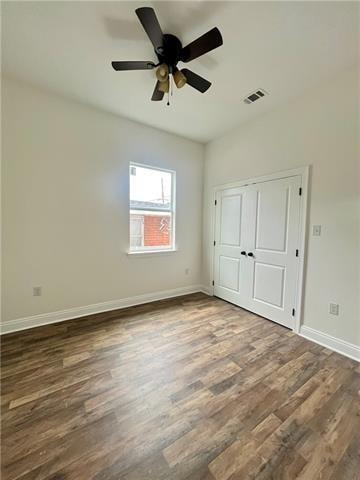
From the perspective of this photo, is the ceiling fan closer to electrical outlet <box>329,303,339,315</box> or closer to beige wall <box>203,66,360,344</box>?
beige wall <box>203,66,360,344</box>

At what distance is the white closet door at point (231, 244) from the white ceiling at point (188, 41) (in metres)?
1.34

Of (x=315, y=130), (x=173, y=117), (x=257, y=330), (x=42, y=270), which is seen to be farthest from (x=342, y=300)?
(x=42, y=270)

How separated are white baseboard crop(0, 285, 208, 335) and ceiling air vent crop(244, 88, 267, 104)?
10.2 ft

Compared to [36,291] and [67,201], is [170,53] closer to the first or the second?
[67,201]

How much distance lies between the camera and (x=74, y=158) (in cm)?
273

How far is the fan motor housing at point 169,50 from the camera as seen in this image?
1698 mm

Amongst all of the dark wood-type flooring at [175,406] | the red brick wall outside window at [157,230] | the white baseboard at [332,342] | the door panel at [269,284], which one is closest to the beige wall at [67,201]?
the red brick wall outside window at [157,230]

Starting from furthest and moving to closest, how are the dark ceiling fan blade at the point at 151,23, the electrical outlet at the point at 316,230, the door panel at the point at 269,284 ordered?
the door panel at the point at 269,284 → the electrical outlet at the point at 316,230 → the dark ceiling fan blade at the point at 151,23

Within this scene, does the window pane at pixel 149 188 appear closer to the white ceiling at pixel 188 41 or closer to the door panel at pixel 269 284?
the white ceiling at pixel 188 41

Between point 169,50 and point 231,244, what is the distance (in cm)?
259

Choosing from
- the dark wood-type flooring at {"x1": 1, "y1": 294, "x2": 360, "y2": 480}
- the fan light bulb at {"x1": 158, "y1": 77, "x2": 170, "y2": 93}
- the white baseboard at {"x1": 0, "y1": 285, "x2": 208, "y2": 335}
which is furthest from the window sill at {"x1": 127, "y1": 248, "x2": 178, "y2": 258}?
the fan light bulb at {"x1": 158, "y1": 77, "x2": 170, "y2": 93}

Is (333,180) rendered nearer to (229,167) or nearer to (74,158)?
(229,167)

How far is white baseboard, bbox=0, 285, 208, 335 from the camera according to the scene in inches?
96.7

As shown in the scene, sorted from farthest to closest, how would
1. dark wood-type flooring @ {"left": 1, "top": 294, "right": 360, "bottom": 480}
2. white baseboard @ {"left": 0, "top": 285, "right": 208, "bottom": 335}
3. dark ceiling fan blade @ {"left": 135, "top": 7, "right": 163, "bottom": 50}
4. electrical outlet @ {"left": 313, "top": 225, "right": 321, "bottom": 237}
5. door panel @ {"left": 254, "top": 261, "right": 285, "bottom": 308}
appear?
door panel @ {"left": 254, "top": 261, "right": 285, "bottom": 308}
white baseboard @ {"left": 0, "top": 285, "right": 208, "bottom": 335}
electrical outlet @ {"left": 313, "top": 225, "right": 321, "bottom": 237}
dark ceiling fan blade @ {"left": 135, "top": 7, "right": 163, "bottom": 50}
dark wood-type flooring @ {"left": 1, "top": 294, "right": 360, "bottom": 480}
